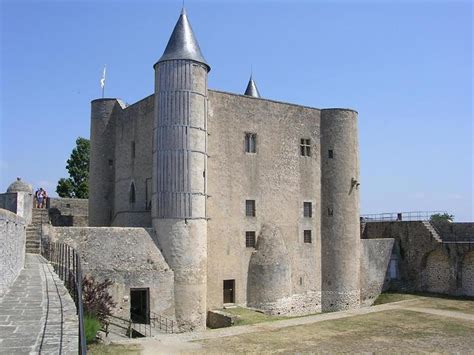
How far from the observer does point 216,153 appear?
27547mm

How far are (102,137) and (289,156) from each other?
471 inches

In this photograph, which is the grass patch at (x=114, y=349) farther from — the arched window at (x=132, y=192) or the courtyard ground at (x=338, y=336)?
the arched window at (x=132, y=192)

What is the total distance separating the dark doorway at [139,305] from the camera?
76.1 feet

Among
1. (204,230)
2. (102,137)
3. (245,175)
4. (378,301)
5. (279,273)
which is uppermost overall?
(102,137)

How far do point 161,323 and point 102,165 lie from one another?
12563mm

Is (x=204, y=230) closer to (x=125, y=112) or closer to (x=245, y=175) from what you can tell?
(x=245, y=175)

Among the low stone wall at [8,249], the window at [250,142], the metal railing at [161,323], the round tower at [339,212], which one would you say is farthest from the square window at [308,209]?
the low stone wall at [8,249]

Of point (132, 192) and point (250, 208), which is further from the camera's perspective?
point (132, 192)

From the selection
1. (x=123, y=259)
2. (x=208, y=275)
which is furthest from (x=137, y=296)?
(x=208, y=275)

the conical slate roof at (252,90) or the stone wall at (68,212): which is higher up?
the conical slate roof at (252,90)

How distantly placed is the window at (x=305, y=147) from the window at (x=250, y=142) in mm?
3773

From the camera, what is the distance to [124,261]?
23.0 meters

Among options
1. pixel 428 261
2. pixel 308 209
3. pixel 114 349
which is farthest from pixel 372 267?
pixel 114 349

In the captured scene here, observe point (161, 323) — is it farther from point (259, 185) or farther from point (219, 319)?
point (259, 185)
